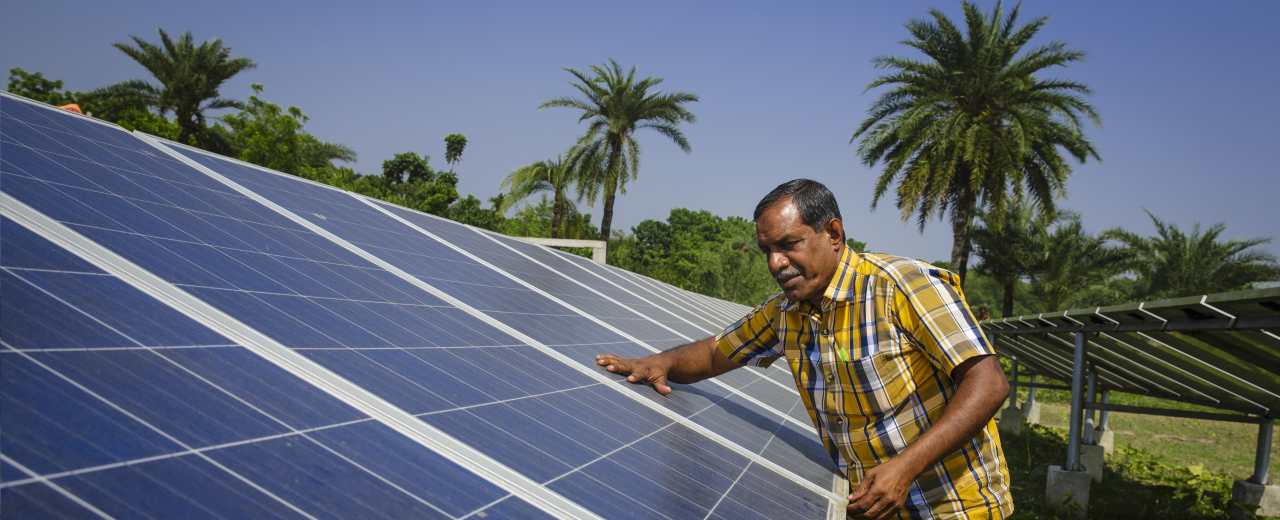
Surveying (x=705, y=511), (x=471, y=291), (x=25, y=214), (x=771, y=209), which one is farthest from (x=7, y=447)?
(x=471, y=291)

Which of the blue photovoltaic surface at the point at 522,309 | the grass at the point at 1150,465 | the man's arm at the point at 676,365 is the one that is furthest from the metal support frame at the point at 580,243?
the man's arm at the point at 676,365

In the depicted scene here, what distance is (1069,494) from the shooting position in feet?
38.8

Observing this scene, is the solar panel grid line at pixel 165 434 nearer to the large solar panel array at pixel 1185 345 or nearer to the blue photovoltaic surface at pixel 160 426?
the blue photovoltaic surface at pixel 160 426

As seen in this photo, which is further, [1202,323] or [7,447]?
[1202,323]

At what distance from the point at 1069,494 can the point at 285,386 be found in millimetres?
13021

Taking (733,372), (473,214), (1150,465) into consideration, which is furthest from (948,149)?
(473,214)

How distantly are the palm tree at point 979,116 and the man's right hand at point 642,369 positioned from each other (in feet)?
70.8

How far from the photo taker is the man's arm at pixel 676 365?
408 centimetres

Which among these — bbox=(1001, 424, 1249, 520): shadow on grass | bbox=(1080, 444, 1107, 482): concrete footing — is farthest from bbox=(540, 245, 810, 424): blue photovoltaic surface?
bbox=(1080, 444, 1107, 482): concrete footing

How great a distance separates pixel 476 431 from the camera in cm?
228

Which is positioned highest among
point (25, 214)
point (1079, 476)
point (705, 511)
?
point (25, 214)

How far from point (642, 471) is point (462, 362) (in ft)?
2.91

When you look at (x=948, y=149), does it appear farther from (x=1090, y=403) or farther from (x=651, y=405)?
(x=651, y=405)

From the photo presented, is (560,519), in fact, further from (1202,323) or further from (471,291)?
(1202,323)
